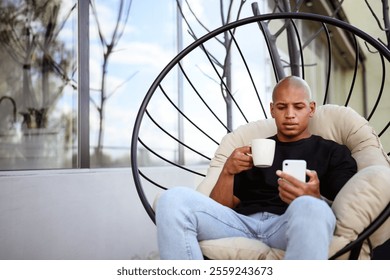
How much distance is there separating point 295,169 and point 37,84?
57.5 inches

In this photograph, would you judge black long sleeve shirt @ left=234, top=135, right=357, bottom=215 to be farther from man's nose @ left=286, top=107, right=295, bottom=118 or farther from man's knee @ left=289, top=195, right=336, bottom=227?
man's knee @ left=289, top=195, right=336, bottom=227

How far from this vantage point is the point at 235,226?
1.28m

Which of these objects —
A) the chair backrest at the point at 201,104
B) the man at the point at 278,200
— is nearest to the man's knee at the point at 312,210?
the man at the point at 278,200

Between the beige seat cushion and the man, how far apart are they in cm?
4

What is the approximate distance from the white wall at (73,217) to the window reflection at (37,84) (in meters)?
Result: 0.13

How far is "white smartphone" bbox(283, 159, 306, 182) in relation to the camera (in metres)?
1.14

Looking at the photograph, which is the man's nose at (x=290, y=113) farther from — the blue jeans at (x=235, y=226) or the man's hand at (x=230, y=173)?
the blue jeans at (x=235, y=226)

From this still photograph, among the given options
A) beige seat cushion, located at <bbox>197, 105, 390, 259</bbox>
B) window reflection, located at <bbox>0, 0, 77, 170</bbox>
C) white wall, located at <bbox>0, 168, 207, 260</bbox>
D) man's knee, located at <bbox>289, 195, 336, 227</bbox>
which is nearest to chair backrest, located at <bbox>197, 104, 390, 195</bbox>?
A: beige seat cushion, located at <bbox>197, 105, 390, 259</bbox>

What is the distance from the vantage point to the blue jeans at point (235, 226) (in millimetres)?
1027

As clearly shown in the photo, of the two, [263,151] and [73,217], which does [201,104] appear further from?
[263,151]

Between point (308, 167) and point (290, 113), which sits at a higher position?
point (290, 113)

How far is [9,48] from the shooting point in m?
2.02

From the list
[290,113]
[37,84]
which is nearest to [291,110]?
[290,113]
